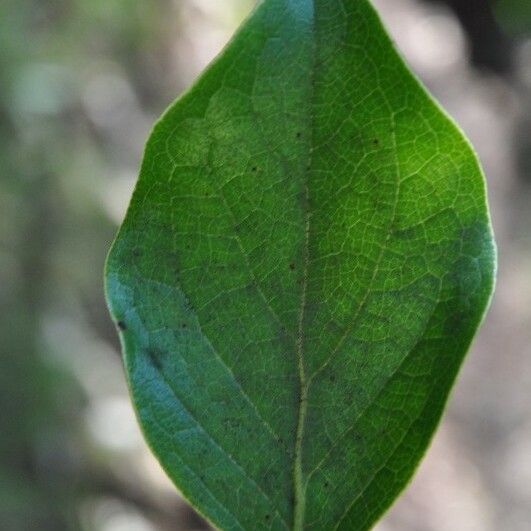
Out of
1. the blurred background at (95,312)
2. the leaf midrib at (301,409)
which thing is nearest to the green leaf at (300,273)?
the leaf midrib at (301,409)

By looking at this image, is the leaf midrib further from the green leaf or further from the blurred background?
the blurred background

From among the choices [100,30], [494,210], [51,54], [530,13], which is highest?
[530,13]

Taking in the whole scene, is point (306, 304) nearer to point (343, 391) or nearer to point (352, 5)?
point (343, 391)

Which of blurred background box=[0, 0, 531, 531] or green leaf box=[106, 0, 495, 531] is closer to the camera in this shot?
green leaf box=[106, 0, 495, 531]

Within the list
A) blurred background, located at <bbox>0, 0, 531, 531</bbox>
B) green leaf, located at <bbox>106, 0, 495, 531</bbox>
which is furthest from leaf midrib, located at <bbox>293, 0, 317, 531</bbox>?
blurred background, located at <bbox>0, 0, 531, 531</bbox>

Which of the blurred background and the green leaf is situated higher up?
the blurred background

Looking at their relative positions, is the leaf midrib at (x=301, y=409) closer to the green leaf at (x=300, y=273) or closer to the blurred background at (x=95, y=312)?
the green leaf at (x=300, y=273)

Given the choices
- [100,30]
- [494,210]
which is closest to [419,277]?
[100,30]
